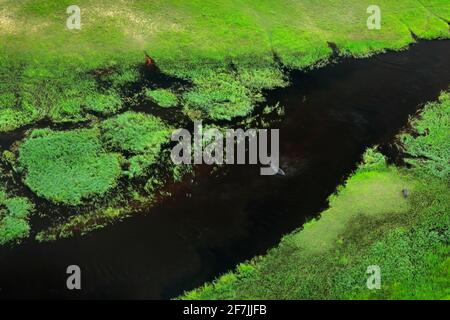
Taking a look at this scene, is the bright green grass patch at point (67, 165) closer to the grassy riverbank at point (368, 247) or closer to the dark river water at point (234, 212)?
the dark river water at point (234, 212)

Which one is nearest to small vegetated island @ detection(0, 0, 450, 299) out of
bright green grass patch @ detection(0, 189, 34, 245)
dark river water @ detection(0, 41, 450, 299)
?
bright green grass patch @ detection(0, 189, 34, 245)

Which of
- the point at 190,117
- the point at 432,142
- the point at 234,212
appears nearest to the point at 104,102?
the point at 190,117

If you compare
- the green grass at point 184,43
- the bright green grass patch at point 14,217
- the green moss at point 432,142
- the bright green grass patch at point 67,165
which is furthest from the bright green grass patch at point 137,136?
the green moss at point 432,142

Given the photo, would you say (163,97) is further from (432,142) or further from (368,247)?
(432,142)

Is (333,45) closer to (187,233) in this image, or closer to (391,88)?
(391,88)

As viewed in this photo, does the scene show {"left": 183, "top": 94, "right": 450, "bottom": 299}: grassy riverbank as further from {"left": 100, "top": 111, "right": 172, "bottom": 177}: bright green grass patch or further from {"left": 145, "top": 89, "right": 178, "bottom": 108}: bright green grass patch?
{"left": 145, "top": 89, "right": 178, "bottom": 108}: bright green grass patch
